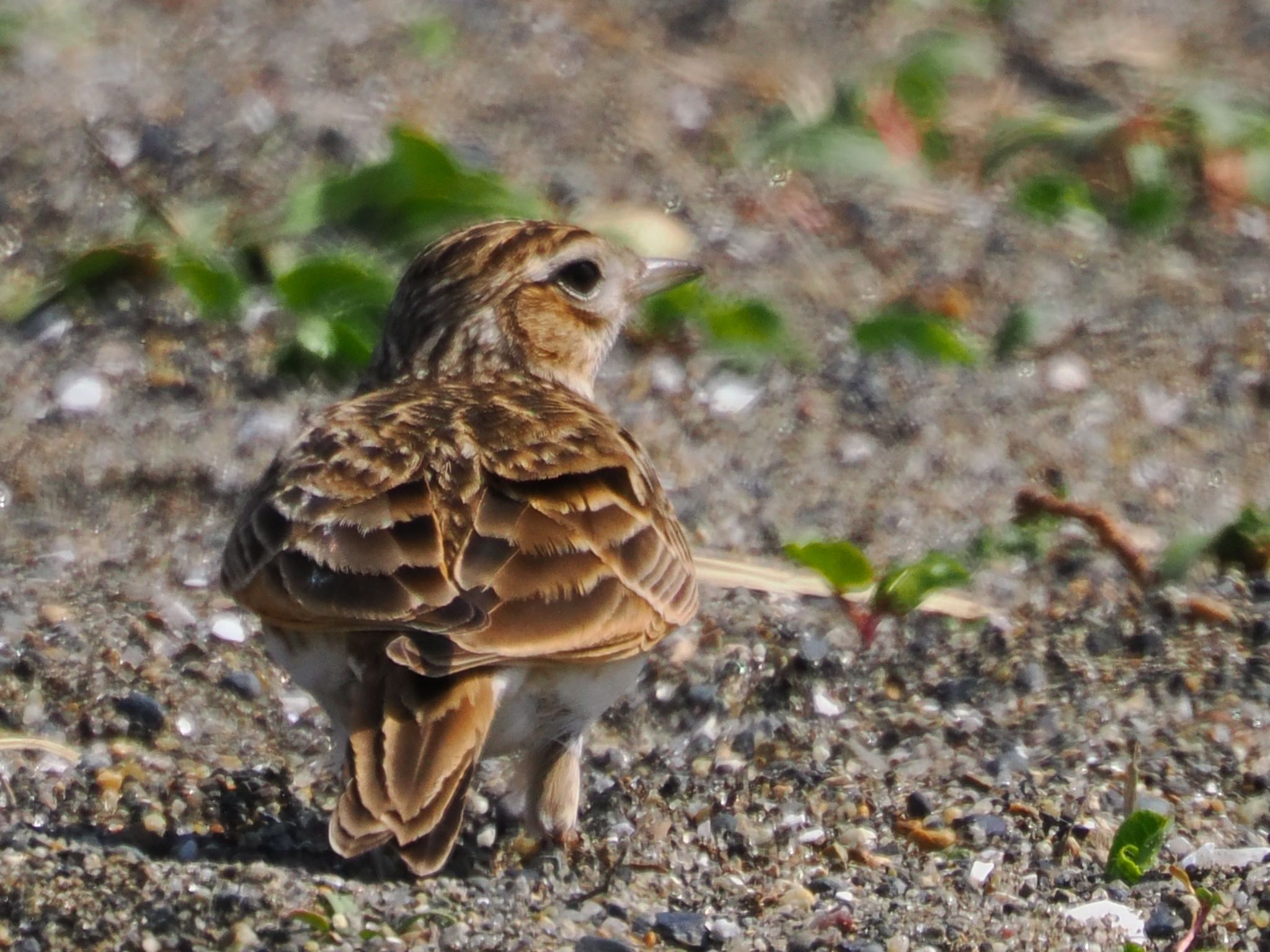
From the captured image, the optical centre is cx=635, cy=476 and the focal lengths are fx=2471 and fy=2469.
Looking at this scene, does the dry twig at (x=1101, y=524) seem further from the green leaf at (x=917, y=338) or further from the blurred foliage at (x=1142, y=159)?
the blurred foliage at (x=1142, y=159)

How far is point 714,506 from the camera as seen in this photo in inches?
308

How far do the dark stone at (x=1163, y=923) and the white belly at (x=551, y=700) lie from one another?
1264 mm

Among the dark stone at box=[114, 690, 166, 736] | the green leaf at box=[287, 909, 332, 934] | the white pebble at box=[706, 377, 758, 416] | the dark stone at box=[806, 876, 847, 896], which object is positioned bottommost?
the white pebble at box=[706, 377, 758, 416]

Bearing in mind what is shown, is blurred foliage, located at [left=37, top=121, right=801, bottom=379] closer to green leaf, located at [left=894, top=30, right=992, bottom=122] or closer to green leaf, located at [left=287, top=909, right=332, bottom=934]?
green leaf, located at [left=894, top=30, right=992, bottom=122]

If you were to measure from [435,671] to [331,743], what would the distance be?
158 centimetres

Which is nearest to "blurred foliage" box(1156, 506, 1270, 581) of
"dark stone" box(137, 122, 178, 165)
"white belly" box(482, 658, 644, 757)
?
"white belly" box(482, 658, 644, 757)

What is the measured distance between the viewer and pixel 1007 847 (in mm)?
5742

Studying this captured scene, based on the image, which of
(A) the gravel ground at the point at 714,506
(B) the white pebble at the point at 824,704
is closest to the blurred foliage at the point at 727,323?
(A) the gravel ground at the point at 714,506

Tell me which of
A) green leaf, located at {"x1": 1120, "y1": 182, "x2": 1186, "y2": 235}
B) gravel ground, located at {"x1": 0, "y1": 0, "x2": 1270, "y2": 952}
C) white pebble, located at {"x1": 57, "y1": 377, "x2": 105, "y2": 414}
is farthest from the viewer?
green leaf, located at {"x1": 1120, "y1": 182, "x2": 1186, "y2": 235}

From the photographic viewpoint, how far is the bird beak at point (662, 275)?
7383mm

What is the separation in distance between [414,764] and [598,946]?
1.84 ft

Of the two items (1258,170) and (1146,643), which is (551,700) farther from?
(1258,170)

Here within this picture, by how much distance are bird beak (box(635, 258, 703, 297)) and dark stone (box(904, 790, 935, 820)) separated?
200 centimetres

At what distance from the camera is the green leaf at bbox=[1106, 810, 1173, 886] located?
18.0 feet
